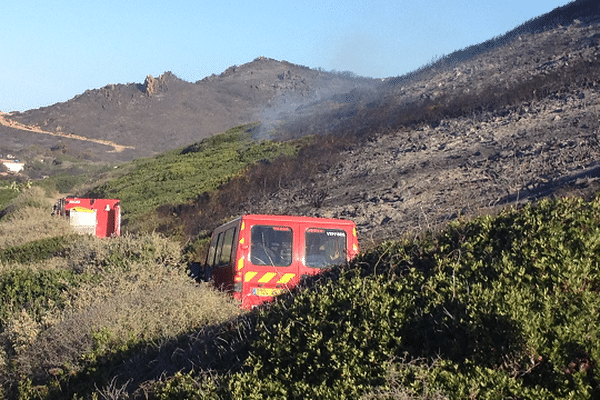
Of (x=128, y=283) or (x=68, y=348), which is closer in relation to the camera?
(x=68, y=348)

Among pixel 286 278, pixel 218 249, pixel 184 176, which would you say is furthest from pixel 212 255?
pixel 184 176

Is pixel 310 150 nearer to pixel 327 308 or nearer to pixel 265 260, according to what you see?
pixel 265 260

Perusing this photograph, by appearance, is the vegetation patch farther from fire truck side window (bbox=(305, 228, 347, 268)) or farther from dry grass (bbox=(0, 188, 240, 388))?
fire truck side window (bbox=(305, 228, 347, 268))

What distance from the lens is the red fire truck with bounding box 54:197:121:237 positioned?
75.0 feet

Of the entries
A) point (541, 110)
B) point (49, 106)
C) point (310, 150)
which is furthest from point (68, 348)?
point (49, 106)

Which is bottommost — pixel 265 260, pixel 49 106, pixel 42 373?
pixel 42 373

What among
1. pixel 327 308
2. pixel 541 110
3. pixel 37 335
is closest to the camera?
pixel 327 308

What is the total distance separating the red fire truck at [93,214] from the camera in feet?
75.0

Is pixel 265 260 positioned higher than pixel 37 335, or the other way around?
pixel 265 260

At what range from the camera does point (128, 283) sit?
9750mm

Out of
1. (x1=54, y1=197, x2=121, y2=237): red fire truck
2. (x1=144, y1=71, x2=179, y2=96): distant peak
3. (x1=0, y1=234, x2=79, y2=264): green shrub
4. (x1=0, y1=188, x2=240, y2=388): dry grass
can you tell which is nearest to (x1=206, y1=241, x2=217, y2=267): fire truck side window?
(x1=0, y1=188, x2=240, y2=388): dry grass

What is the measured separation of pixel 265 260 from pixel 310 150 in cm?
2165

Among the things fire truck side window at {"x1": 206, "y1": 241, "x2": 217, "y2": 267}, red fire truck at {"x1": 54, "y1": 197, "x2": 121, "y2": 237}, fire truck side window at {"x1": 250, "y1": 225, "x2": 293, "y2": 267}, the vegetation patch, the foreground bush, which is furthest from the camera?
the vegetation patch

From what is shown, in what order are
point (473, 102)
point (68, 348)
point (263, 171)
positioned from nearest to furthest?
point (68, 348), point (473, 102), point (263, 171)
